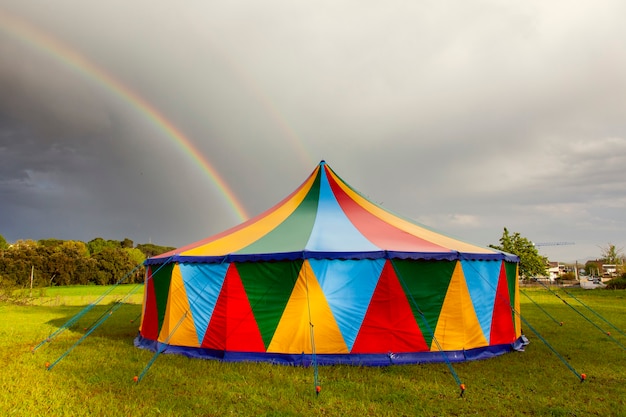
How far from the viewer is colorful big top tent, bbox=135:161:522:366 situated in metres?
6.54

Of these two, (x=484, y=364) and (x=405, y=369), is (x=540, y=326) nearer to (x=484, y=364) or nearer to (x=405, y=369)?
(x=484, y=364)

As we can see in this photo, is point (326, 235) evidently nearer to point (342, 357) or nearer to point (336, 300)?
point (336, 300)

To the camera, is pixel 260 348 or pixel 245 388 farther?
pixel 260 348

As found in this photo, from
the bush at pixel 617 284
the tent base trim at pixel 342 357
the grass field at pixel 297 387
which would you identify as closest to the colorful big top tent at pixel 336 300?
the tent base trim at pixel 342 357

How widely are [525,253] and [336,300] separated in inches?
1650

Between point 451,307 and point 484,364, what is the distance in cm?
97

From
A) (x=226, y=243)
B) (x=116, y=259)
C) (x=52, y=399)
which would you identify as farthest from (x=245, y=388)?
(x=116, y=259)

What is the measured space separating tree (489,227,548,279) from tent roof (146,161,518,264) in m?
35.7

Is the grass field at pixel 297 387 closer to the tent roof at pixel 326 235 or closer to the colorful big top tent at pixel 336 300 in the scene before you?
the colorful big top tent at pixel 336 300

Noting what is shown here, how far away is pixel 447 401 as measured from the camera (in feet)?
15.9

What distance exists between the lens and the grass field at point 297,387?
457 cm

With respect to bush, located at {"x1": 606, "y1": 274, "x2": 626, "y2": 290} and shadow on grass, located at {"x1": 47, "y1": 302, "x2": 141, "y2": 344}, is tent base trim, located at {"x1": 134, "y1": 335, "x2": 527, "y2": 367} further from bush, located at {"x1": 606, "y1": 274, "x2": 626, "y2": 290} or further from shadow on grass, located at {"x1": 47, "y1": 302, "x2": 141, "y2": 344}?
bush, located at {"x1": 606, "y1": 274, "x2": 626, "y2": 290}

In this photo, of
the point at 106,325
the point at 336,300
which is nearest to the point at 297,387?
the point at 336,300

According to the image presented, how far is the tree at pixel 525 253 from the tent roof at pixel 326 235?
35677 millimetres
